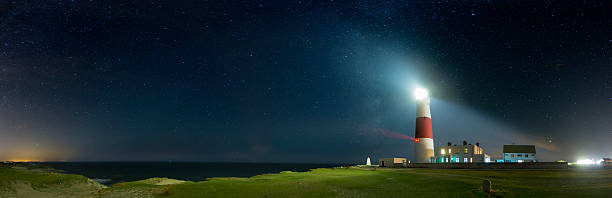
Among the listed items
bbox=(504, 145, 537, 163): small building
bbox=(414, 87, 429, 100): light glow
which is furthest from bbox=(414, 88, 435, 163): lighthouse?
bbox=(504, 145, 537, 163): small building

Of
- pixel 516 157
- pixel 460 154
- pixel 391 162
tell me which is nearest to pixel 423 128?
pixel 391 162

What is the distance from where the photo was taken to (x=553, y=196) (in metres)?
16.4

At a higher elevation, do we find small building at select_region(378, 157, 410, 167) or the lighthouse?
the lighthouse

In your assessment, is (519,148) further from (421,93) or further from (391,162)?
(391,162)

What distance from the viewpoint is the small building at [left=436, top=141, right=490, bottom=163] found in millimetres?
81500

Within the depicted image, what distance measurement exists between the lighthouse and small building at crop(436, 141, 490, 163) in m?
18.1

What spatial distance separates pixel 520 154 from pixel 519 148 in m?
2.21

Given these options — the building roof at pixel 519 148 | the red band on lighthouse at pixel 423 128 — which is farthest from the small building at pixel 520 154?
the red band on lighthouse at pixel 423 128

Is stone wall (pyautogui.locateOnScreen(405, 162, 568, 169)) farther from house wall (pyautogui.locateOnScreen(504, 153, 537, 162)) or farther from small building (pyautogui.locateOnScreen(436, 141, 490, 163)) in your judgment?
house wall (pyautogui.locateOnScreen(504, 153, 537, 162))

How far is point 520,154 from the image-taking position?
293 ft

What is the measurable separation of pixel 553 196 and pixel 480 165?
3622 centimetres

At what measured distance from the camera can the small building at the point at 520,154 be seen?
291 feet

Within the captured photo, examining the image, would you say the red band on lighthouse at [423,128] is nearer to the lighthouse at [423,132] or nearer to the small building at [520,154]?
the lighthouse at [423,132]

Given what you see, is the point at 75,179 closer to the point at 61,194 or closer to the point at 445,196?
the point at 61,194
